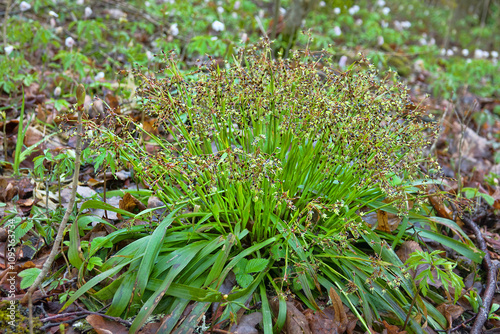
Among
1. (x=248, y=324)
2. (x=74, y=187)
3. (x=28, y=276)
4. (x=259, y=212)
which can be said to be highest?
(x=74, y=187)

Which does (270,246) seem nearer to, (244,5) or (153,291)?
(153,291)

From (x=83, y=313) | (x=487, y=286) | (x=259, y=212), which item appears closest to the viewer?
(x=83, y=313)

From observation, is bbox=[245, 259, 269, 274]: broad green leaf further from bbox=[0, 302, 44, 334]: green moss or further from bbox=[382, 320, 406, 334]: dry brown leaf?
bbox=[0, 302, 44, 334]: green moss

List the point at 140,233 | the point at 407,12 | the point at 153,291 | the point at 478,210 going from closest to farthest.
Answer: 1. the point at 153,291
2. the point at 140,233
3. the point at 478,210
4. the point at 407,12

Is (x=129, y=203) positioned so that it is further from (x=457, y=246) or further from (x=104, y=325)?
(x=457, y=246)

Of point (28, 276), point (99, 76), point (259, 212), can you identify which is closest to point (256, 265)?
point (259, 212)

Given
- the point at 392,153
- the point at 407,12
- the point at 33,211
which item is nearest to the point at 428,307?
the point at 392,153

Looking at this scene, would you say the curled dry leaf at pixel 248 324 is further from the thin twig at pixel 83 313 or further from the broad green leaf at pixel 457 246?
the broad green leaf at pixel 457 246
